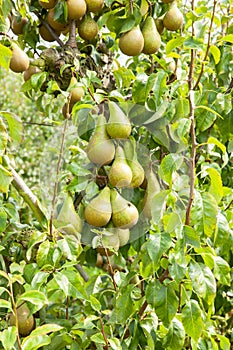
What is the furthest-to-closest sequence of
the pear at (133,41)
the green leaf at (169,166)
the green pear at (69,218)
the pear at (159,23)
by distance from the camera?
1. the pear at (159,23)
2. the pear at (133,41)
3. the green pear at (69,218)
4. the green leaf at (169,166)

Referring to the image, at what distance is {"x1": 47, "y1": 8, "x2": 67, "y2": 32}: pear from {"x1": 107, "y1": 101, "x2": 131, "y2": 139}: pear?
1.09 feet

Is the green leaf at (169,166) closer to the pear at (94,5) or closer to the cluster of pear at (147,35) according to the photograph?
the cluster of pear at (147,35)

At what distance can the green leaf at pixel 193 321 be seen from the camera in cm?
84

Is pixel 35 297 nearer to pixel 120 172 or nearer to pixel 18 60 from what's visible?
pixel 120 172

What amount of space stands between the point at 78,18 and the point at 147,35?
0.46ft

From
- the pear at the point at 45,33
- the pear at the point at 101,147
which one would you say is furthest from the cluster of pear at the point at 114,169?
the pear at the point at 45,33

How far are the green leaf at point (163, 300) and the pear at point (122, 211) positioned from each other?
97 mm

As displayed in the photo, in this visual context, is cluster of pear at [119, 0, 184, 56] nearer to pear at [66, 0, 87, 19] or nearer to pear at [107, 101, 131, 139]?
pear at [66, 0, 87, 19]

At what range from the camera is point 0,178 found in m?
0.72

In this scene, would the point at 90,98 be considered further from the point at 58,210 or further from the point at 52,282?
the point at 52,282

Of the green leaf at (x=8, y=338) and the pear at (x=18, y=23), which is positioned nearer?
the green leaf at (x=8, y=338)

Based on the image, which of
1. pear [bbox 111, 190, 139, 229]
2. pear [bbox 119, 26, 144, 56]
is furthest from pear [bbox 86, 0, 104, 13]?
pear [bbox 111, 190, 139, 229]

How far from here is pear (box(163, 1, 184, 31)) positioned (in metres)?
1.12

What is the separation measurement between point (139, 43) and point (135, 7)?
A: 69 millimetres
